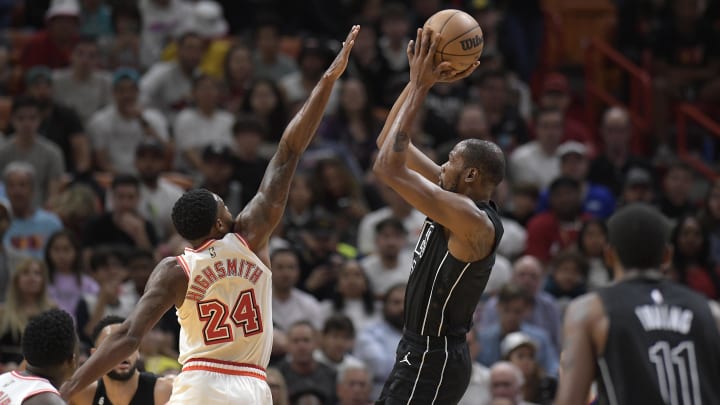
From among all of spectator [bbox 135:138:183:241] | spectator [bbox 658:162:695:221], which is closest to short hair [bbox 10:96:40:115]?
spectator [bbox 135:138:183:241]

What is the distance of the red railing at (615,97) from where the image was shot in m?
16.4

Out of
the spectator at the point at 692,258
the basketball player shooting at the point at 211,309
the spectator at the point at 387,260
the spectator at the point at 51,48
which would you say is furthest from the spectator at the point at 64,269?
the spectator at the point at 692,258

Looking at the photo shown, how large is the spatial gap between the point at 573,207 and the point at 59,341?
8.10 m

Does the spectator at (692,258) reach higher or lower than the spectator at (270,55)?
lower

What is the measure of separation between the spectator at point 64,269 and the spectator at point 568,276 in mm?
4702

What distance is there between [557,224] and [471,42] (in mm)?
6702

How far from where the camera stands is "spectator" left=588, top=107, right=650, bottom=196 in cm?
1458

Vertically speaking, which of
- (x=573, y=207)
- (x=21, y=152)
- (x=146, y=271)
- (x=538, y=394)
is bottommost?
(x=538, y=394)

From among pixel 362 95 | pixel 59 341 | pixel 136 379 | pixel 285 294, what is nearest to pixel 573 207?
pixel 362 95

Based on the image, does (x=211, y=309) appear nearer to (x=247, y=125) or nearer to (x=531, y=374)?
(x=531, y=374)

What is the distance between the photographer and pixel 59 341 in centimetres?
637

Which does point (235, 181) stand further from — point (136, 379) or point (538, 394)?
point (136, 379)

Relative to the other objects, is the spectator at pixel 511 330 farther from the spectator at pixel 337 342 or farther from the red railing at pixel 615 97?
the red railing at pixel 615 97

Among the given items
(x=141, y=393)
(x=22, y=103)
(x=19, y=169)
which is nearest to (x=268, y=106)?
(x=22, y=103)
